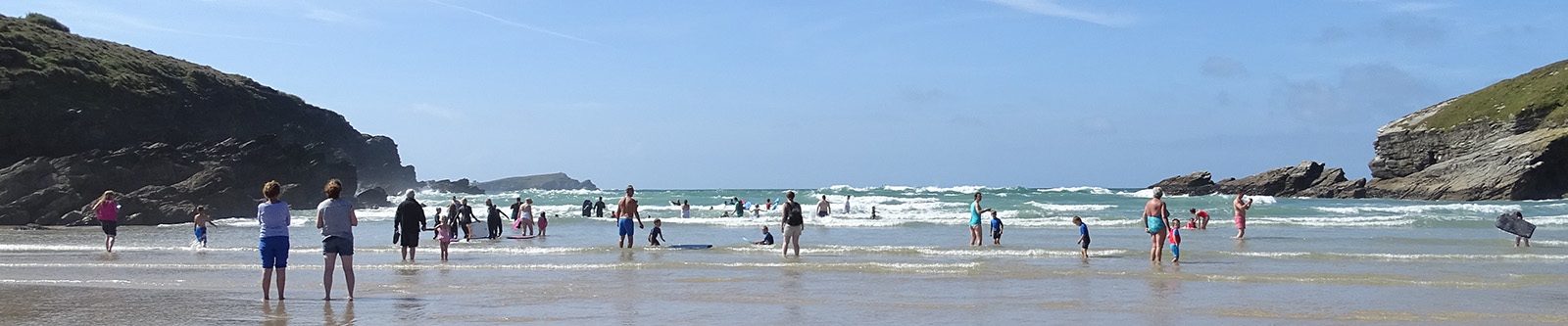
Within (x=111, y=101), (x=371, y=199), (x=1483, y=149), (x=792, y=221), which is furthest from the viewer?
(x=1483, y=149)

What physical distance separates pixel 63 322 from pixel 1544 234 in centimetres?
2932

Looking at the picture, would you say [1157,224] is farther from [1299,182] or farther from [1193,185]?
[1193,185]

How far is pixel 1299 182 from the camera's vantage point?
80.9m

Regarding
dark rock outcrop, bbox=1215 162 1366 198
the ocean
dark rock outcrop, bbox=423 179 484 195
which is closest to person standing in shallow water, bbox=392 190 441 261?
the ocean

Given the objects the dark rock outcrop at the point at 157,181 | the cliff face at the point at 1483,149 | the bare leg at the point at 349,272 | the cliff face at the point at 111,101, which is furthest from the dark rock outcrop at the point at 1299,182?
the bare leg at the point at 349,272

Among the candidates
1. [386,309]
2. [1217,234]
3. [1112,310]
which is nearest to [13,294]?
[386,309]

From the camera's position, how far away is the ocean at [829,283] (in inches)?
392

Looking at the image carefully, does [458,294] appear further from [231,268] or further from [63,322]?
[231,268]

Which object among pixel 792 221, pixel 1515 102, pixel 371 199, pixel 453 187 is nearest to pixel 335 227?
pixel 792 221

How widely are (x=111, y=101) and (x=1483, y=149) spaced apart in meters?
77.1

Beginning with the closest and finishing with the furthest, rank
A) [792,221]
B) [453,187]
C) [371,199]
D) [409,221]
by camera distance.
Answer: [409,221] < [792,221] < [371,199] < [453,187]

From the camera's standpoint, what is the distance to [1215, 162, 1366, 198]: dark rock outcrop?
252 ft

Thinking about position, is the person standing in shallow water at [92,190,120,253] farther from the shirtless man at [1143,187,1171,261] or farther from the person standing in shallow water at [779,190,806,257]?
the shirtless man at [1143,187,1171,261]

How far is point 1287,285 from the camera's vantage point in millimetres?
12977
